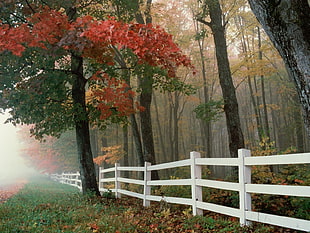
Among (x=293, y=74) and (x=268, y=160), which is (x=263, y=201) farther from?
(x=293, y=74)

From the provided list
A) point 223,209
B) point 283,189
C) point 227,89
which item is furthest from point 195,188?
point 227,89

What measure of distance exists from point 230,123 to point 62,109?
5.86 m

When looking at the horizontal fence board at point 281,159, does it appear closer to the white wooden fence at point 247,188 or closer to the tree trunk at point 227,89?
the white wooden fence at point 247,188

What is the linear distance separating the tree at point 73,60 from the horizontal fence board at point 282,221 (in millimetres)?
4323

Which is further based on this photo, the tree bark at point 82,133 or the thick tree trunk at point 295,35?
the tree bark at point 82,133

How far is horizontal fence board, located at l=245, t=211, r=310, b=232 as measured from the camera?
158 inches

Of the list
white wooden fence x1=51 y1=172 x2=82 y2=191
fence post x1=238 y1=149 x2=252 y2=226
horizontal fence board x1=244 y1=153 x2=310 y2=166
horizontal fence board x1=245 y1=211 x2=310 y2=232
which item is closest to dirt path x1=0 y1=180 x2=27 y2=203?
white wooden fence x1=51 y1=172 x2=82 y2=191

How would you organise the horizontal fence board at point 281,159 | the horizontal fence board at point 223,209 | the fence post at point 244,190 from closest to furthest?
the horizontal fence board at point 281,159 < the fence post at point 244,190 < the horizontal fence board at point 223,209

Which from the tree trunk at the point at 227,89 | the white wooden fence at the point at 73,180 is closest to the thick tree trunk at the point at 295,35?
the tree trunk at the point at 227,89

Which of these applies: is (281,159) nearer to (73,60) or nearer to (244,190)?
(244,190)

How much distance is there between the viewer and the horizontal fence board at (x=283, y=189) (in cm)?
407

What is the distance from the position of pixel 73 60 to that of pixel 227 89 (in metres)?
5.58

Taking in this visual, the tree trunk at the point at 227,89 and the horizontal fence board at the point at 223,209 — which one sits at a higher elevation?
the tree trunk at the point at 227,89

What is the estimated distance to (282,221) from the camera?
4.33 metres
